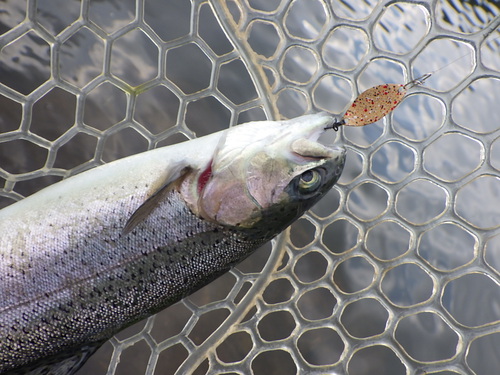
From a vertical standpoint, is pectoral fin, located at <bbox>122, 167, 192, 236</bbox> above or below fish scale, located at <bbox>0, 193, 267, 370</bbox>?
above

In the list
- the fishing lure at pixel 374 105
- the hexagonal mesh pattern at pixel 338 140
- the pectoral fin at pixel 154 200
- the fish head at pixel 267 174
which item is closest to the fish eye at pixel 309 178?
the fish head at pixel 267 174

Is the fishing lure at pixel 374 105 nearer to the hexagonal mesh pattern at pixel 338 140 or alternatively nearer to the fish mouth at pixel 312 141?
the fish mouth at pixel 312 141

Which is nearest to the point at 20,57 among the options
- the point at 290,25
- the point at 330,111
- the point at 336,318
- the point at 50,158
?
the point at 50,158

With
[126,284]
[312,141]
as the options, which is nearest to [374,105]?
[312,141]

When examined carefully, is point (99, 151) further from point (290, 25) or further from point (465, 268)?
point (465, 268)

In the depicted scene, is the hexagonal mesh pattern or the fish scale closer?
the fish scale

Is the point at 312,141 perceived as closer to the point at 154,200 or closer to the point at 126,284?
the point at 154,200

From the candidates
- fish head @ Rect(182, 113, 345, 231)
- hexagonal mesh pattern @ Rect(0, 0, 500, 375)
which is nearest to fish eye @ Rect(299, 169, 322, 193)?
fish head @ Rect(182, 113, 345, 231)

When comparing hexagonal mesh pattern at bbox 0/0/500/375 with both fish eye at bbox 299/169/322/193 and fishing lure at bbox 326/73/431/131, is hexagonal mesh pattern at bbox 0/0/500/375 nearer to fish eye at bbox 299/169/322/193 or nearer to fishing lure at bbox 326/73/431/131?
fishing lure at bbox 326/73/431/131
